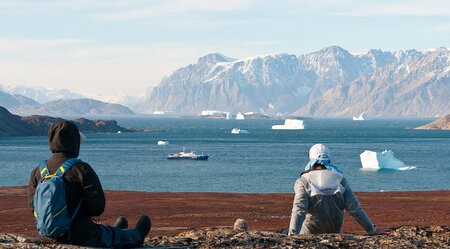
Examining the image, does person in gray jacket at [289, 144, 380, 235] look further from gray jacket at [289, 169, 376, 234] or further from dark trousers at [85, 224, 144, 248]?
dark trousers at [85, 224, 144, 248]

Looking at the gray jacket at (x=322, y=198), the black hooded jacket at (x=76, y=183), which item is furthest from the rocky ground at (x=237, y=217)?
the gray jacket at (x=322, y=198)

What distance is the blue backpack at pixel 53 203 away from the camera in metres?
8.19

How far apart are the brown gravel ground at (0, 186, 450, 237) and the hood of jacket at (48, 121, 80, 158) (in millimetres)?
16666

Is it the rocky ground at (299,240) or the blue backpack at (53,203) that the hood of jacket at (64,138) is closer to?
the blue backpack at (53,203)

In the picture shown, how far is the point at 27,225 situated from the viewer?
99.8 ft

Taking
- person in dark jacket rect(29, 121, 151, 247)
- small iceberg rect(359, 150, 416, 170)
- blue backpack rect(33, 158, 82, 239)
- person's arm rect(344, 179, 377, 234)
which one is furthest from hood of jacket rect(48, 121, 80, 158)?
small iceberg rect(359, 150, 416, 170)

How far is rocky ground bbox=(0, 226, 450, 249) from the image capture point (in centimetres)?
962

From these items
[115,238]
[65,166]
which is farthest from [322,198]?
[65,166]

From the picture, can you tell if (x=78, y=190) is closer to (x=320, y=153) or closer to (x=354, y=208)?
(x=320, y=153)

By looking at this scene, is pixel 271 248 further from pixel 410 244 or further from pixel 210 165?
pixel 210 165

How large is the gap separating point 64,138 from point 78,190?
0.54 meters

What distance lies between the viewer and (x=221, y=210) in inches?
1470

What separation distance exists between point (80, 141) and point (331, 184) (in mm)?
2742

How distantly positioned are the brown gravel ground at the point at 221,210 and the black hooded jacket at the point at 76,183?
53.9ft
